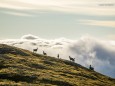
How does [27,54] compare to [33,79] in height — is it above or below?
above

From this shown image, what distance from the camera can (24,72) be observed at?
118 metres

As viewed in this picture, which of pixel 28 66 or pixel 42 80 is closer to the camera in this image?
pixel 42 80

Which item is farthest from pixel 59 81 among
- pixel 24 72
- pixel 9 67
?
pixel 9 67

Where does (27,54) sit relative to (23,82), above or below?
above

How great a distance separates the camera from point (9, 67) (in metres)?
125

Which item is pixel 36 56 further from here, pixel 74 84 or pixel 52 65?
pixel 74 84

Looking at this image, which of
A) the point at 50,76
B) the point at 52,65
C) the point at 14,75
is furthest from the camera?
the point at 52,65

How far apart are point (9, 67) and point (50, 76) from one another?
16.3 metres

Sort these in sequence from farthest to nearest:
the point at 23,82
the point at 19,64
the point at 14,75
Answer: the point at 19,64 < the point at 14,75 < the point at 23,82

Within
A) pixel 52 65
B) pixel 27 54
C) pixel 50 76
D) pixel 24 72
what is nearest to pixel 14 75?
pixel 24 72

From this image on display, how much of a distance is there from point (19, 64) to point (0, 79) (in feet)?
88.4

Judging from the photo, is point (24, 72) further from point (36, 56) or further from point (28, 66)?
point (36, 56)

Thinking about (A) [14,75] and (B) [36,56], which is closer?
(A) [14,75]

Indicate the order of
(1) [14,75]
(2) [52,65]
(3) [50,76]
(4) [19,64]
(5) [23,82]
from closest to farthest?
(5) [23,82]
(1) [14,75]
(3) [50,76]
(4) [19,64]
(2) [52,65]
